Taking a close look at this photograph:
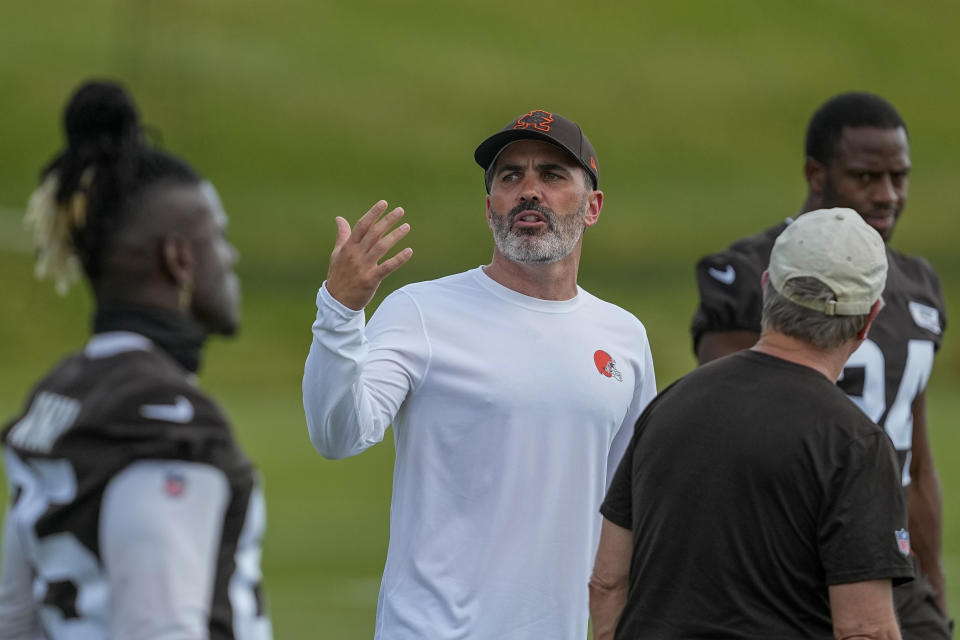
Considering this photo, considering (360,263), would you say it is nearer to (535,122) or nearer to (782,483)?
(535,122)

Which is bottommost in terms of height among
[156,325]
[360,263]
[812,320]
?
[156,325]

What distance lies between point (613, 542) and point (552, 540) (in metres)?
0.58

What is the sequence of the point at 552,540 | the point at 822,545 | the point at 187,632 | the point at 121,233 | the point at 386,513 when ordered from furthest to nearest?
1. the point at 386,513
2. the point at 552,540
3. the point at 822,545
4. the point at 121,233
5. the point at 187,632

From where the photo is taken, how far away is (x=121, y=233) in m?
3.46

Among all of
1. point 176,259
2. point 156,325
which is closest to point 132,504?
point 156,325

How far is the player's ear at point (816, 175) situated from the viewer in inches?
248

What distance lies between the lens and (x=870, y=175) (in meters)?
6.19

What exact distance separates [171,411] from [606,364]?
2.30 m

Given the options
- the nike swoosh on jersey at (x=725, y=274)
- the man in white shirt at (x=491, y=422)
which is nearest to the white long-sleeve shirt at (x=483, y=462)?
the man in white shirt at (x=491, y=422)

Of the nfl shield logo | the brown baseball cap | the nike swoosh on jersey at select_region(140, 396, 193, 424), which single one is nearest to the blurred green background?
the brown baseball cap

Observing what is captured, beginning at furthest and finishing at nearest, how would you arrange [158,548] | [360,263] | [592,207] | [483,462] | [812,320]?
1. [592,207]
2. [483,462]
3. [360,263]
4. [812,320]
5. [158,548]

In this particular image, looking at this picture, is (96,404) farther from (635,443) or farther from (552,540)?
(552,540)

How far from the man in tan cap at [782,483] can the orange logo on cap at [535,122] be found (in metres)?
→ 1.31

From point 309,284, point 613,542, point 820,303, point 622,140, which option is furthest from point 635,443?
point 622,140
